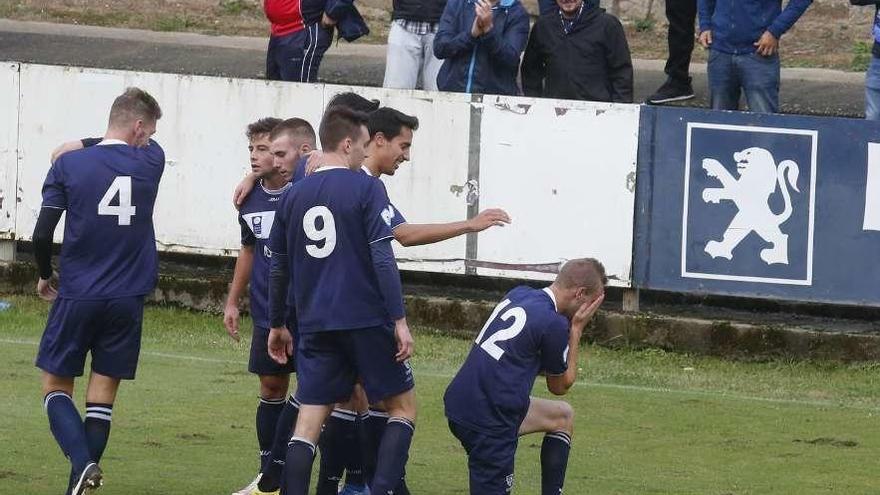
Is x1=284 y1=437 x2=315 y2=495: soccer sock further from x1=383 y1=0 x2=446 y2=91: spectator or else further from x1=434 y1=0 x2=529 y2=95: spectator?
x1=383 y1=0 x2=446 y2=91: spectator

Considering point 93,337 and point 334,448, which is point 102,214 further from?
point 334,448

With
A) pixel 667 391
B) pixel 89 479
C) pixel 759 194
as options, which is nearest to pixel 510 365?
pixel 89 479

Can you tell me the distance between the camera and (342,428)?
320 inches

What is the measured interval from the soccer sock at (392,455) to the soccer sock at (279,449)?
0.75m

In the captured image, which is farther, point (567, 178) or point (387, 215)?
point (567, 178)

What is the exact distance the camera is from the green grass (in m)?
8.90

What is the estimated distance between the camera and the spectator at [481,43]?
43.7 feet

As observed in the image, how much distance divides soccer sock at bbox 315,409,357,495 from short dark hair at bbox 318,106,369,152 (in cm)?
141

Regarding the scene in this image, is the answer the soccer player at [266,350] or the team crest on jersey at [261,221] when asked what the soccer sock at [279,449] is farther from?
the team crest on jersey at [261,221]

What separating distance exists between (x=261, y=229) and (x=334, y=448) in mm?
1204

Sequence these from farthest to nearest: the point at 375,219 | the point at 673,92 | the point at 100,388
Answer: the point at 673,92
the point at 100,388
the point at 375,219

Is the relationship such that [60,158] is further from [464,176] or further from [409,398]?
[464,176]

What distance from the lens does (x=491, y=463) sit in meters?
7.52

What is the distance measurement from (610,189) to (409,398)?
5.68m
